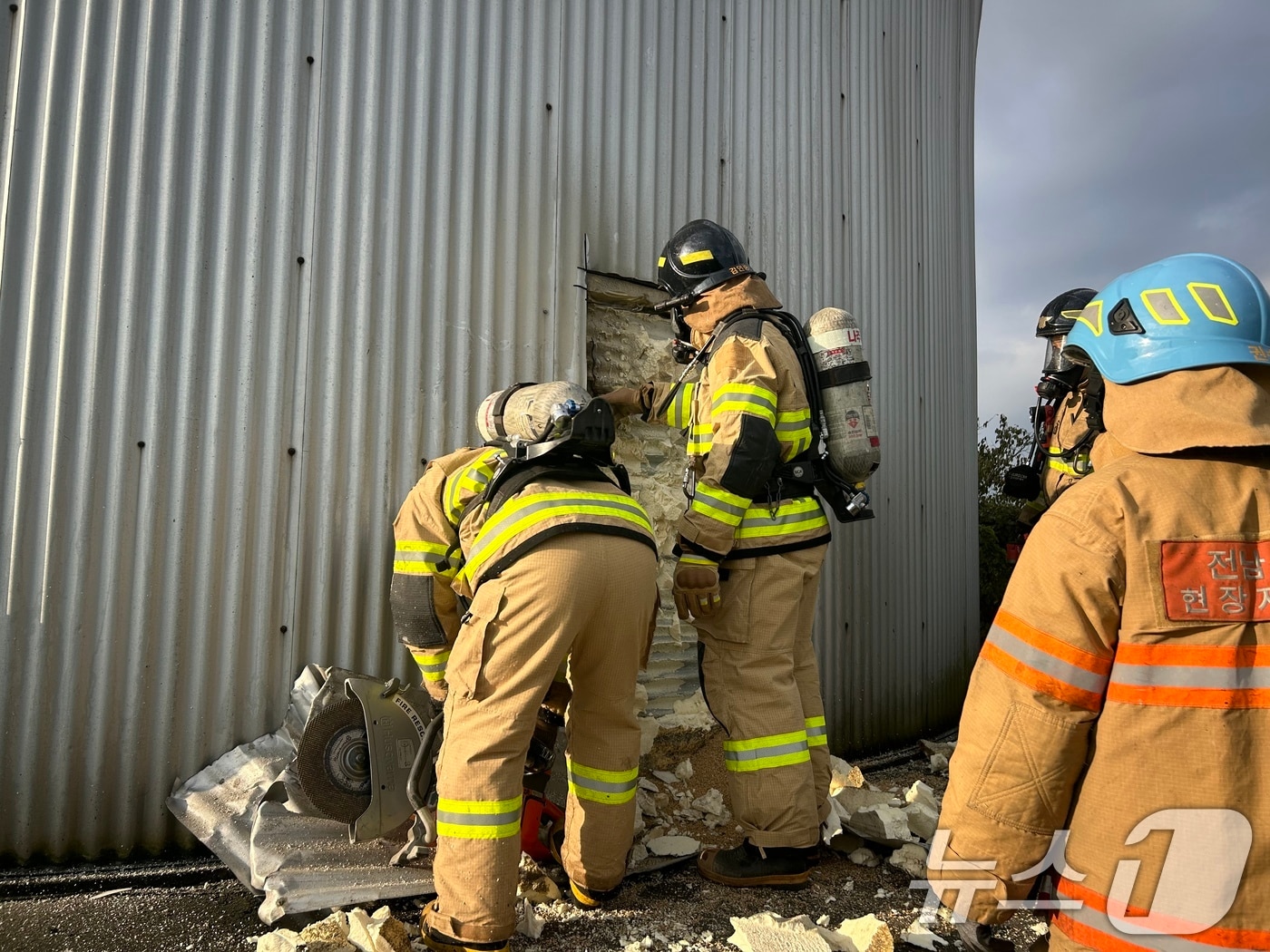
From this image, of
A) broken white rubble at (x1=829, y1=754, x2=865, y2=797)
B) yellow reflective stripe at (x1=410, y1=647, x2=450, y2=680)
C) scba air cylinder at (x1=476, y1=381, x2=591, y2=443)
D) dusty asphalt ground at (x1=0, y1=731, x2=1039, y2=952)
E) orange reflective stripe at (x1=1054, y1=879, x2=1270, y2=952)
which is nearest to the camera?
orange reflective stripe at (x1=1054, y1=879, x2=1270, y2=952)

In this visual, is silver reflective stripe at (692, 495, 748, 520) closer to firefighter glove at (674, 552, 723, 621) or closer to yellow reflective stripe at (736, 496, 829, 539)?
yellow reflective stripe at (736, 496, 829, 539)

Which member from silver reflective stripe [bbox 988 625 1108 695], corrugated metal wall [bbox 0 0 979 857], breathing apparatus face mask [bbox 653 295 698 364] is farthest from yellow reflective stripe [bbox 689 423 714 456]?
silver reflective stripe [bbox 988 625 1108 695]

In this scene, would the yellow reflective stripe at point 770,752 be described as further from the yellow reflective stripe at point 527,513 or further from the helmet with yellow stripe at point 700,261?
the helmet with yellow stripe at point 700,261

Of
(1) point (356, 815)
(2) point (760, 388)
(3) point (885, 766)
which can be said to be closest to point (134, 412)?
(1) point (356, 815)

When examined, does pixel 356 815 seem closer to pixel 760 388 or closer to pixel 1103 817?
pixel 760 388

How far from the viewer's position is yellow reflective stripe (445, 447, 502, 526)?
2.96 metres

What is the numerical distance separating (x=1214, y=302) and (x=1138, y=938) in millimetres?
1175

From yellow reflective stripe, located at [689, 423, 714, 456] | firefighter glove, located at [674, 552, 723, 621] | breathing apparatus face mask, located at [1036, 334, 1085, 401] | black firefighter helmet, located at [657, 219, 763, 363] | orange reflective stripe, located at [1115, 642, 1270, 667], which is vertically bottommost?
firefighter glove, located at [674, 552, 723, 621]

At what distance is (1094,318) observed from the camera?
1820 mm

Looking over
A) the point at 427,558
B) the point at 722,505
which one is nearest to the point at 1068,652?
the point at 722,505

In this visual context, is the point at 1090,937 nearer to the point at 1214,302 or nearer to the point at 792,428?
the point at 1214,302

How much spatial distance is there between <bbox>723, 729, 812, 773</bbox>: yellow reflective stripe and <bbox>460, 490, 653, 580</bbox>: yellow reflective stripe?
1.03 m

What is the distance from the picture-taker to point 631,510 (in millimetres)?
2951

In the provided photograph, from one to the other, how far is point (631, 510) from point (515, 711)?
78cm
